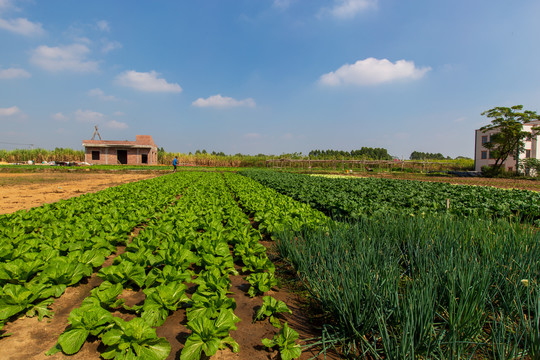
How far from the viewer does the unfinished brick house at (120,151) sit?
3903cm

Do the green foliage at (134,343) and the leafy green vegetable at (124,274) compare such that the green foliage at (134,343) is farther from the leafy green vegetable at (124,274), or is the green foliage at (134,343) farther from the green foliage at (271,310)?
the leafy green vegetable at (124,274)

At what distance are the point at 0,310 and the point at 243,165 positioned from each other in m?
49.5

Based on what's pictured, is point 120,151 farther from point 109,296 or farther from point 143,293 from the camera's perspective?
point 109,296

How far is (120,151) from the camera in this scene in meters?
40.9

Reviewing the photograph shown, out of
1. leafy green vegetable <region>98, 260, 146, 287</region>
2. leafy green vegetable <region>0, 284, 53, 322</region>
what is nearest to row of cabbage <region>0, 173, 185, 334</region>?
leafy green vegetable <region>0, 284, 53, 322</region>

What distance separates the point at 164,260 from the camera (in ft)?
10.2

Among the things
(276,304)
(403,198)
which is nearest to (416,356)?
(276,304)

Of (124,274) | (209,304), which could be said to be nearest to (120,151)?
(124,274)

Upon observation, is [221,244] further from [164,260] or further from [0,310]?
[0,310]

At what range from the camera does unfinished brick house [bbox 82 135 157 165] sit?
128 ft

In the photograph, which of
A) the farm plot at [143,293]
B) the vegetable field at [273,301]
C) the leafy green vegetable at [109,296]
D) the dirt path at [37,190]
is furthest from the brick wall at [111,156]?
the leafy green vegetable at [109,296]

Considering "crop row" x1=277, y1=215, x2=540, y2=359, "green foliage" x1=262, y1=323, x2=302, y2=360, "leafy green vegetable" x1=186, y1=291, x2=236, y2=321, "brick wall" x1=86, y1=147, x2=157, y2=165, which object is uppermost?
"brick wall" x1=86, y1=147, x2=157, y2=165

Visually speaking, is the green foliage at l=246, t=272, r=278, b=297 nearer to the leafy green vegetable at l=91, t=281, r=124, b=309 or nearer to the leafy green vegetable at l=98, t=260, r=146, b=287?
the leafy green vegetable at l=98, t=260, r=146, b=287

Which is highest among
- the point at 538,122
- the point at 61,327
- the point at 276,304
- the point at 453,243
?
the point at 538,122
